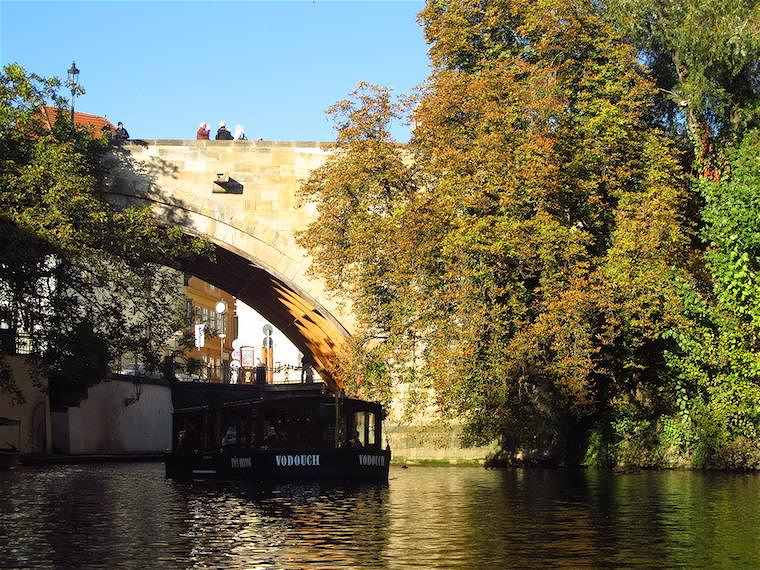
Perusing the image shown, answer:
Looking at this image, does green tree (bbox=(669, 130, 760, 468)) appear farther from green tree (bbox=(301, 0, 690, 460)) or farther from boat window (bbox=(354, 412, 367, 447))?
boat window (bbox=(354, 412, 367, 447))

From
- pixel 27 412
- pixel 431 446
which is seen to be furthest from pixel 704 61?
pixel 27 412

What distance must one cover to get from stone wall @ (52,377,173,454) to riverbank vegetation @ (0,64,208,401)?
1181 cm

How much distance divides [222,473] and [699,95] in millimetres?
15621

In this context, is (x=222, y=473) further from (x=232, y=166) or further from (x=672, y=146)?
(x=672, y=146)

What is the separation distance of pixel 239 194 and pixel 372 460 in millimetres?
13299

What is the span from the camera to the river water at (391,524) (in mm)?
15648

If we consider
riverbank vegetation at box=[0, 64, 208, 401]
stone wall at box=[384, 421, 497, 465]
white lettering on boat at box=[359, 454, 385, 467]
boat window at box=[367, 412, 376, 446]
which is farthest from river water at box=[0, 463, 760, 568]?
stone wall at box=[384, 421, 497, 465]

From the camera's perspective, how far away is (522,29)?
37531mm

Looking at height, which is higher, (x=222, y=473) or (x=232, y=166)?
(x=232, y=166)

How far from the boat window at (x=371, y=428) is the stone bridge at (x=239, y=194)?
8283mm

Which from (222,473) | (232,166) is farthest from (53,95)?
(222,473)

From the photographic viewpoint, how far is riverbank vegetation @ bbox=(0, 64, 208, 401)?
3797cm

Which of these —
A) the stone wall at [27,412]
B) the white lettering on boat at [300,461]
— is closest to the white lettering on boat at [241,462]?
the white lettering on boat at [300,461]

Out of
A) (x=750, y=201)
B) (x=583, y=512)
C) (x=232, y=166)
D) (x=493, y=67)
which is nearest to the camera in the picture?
(x=583, y=512)
